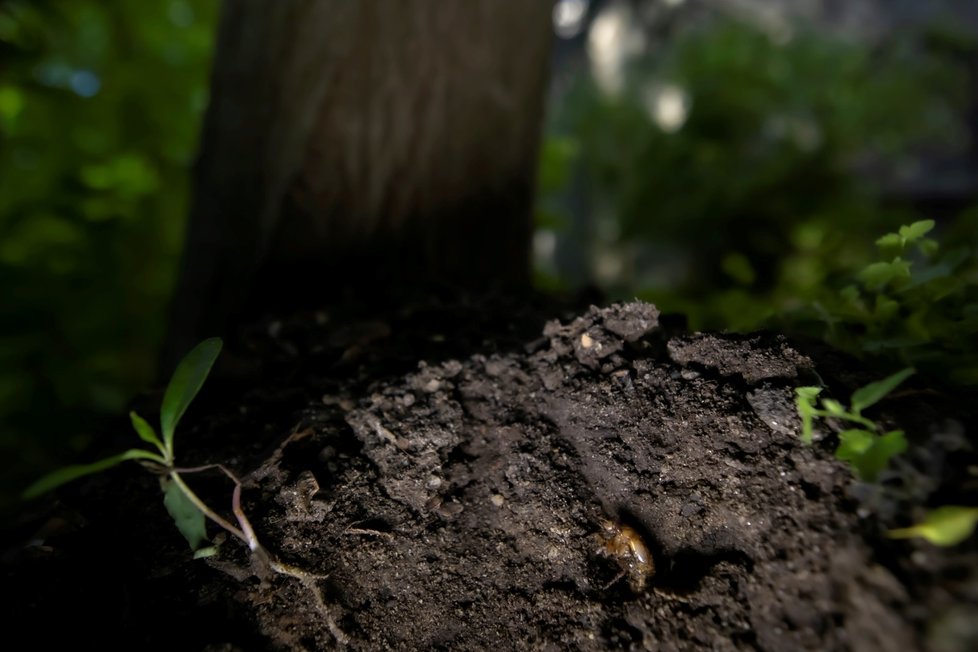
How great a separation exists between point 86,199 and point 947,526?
2007mm

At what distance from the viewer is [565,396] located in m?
0.79

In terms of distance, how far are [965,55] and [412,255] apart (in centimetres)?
615

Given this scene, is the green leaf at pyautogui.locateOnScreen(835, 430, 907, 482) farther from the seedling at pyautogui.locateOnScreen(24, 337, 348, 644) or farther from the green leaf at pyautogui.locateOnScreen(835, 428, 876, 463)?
the seedling at pyautogui.locateOnScreen(24, 337, 348, 644)

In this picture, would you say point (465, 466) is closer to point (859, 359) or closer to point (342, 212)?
point (859, 359)

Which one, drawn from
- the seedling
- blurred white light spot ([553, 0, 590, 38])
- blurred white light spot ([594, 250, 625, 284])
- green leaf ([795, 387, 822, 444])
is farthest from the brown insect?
blurred white light spot ([553, 0, 590, 38])

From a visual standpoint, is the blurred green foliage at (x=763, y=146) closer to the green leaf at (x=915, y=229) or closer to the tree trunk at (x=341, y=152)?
the tree trunk at (x=341, y=152)

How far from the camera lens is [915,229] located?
2.50 ft

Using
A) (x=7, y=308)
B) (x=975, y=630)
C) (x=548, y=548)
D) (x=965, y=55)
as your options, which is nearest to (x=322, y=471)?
(x=548, y=548)

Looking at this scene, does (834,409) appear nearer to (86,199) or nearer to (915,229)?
(915,229)

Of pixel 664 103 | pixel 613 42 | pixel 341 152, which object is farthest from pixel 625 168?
pixel 341 152

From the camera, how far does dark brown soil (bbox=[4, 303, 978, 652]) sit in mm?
562

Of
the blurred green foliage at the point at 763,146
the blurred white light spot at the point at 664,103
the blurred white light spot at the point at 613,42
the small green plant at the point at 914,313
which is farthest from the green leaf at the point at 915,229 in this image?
the blurred white light spot at the point at 613,42

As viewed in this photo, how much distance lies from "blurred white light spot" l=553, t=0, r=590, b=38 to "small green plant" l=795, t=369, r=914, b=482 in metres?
6.20

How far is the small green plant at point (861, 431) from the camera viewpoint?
54 cm
